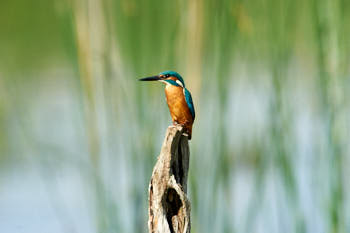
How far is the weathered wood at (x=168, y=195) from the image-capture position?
1.50 metres

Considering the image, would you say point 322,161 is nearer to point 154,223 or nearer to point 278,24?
point 278,24

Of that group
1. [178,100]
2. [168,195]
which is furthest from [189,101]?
[168,195]

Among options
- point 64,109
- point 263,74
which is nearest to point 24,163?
point 64,109

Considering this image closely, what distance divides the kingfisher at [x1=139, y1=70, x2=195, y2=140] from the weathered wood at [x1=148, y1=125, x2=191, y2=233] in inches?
16.5

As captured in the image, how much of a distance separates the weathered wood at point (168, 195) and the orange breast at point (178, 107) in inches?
15.8

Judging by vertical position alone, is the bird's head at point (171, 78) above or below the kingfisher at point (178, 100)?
above

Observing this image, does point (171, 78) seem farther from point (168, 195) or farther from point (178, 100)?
point (168, 195)

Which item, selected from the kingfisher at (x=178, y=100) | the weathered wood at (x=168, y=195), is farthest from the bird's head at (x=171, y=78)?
the weathered wood at (x=168, y=195)

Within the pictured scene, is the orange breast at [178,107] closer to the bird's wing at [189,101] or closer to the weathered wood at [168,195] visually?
the bird's wing at [189,101]

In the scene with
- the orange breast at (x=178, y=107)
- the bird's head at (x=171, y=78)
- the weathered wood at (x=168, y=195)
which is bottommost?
the weathered wood at (x=168, y=195)

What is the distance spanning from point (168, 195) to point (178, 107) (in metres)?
0.53

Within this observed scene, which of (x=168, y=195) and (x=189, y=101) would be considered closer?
(x=168, y=195)

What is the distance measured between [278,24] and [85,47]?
0.64 metres

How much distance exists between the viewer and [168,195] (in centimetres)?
157
